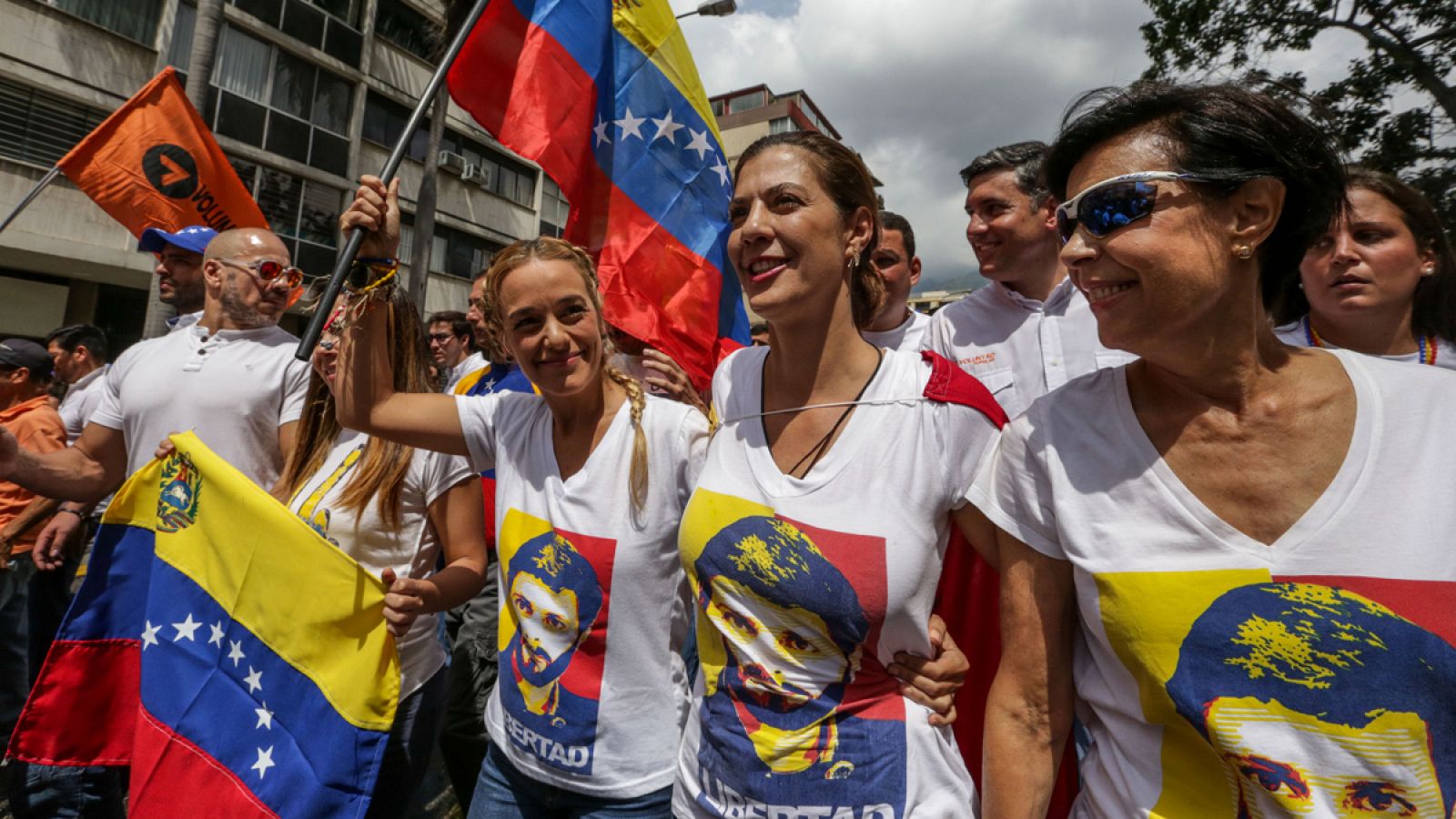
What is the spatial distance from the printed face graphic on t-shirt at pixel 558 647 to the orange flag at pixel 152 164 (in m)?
4.75

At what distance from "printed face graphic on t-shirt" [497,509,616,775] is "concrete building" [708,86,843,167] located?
135 feet

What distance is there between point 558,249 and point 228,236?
1.96 m

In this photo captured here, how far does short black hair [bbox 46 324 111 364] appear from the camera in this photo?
6555 millimetres

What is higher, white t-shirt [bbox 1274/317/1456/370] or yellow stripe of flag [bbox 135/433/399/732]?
white t-shirt [bbox 1274/317/1456/370]

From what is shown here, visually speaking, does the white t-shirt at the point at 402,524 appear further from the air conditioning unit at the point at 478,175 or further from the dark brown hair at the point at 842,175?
the air conditioning unit at the point at 478,175

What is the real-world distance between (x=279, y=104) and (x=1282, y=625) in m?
21.1

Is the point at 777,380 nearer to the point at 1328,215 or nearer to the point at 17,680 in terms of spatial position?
the point at 1328,215

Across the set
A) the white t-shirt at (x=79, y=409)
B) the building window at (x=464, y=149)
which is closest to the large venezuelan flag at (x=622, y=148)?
the white t-shirt at (x=79, y=409)

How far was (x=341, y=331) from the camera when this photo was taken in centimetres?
238

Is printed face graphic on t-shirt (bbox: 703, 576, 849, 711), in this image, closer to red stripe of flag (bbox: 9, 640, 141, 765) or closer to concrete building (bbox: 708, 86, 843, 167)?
red stripe of flag (bbox: 9, 640, 141, 765)

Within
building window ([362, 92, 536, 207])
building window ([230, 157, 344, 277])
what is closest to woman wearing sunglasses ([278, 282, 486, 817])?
building window ([230, 157, 344, 277])

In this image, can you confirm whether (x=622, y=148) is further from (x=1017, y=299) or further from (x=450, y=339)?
(x=450, y=339)

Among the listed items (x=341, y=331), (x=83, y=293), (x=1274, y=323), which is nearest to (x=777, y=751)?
(x=1274, y=323)

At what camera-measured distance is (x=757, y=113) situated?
4550 cm
